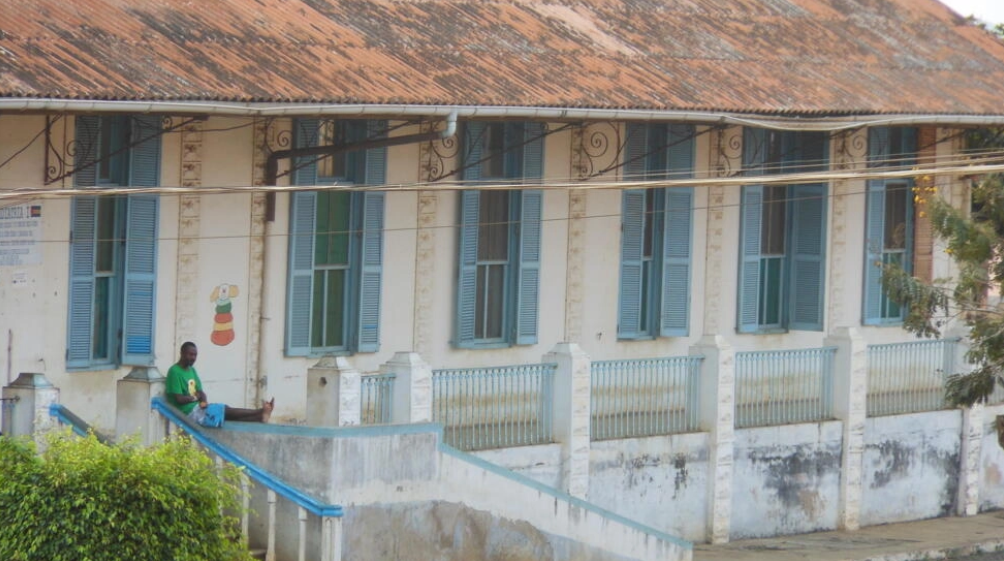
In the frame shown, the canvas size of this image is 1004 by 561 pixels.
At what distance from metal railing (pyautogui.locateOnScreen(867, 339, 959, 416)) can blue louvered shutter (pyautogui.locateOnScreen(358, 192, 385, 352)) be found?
217 inches

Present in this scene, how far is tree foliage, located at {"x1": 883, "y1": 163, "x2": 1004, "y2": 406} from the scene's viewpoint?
64.0 feet

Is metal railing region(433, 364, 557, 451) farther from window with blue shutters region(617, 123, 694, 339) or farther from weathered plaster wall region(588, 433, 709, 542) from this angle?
window with blue shutters region(617, 123, 694, 339)

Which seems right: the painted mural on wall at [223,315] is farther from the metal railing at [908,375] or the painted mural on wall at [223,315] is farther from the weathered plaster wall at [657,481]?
the metal railing at [908,375]

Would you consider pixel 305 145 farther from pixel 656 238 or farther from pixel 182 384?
pixel 656 238

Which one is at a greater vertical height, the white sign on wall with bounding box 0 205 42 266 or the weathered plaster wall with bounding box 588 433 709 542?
the white sign on wall with bounding box 0 205 42 266

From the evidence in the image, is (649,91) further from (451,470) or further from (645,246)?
(451,470)

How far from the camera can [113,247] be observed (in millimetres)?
17062

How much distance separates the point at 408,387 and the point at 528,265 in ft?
10.2

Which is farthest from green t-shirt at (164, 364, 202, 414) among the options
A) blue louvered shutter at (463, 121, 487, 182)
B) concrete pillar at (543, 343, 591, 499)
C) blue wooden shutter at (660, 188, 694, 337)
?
blue wooden shutter at (660, 188, 694, 337)

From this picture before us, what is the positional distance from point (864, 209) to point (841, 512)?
3403 millimetres

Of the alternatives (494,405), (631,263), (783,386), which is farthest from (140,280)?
(783,386)

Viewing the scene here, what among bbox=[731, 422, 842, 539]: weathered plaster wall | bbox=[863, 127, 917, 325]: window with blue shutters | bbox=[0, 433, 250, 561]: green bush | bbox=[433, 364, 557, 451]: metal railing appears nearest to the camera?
bbox=[0, 433, 250, 561]: green bush

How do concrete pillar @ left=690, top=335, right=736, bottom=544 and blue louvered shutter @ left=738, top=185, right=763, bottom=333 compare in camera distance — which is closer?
concrete pillar @ left=690, top=335, right=736, bottom=544

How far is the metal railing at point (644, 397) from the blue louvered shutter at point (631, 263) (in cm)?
105
